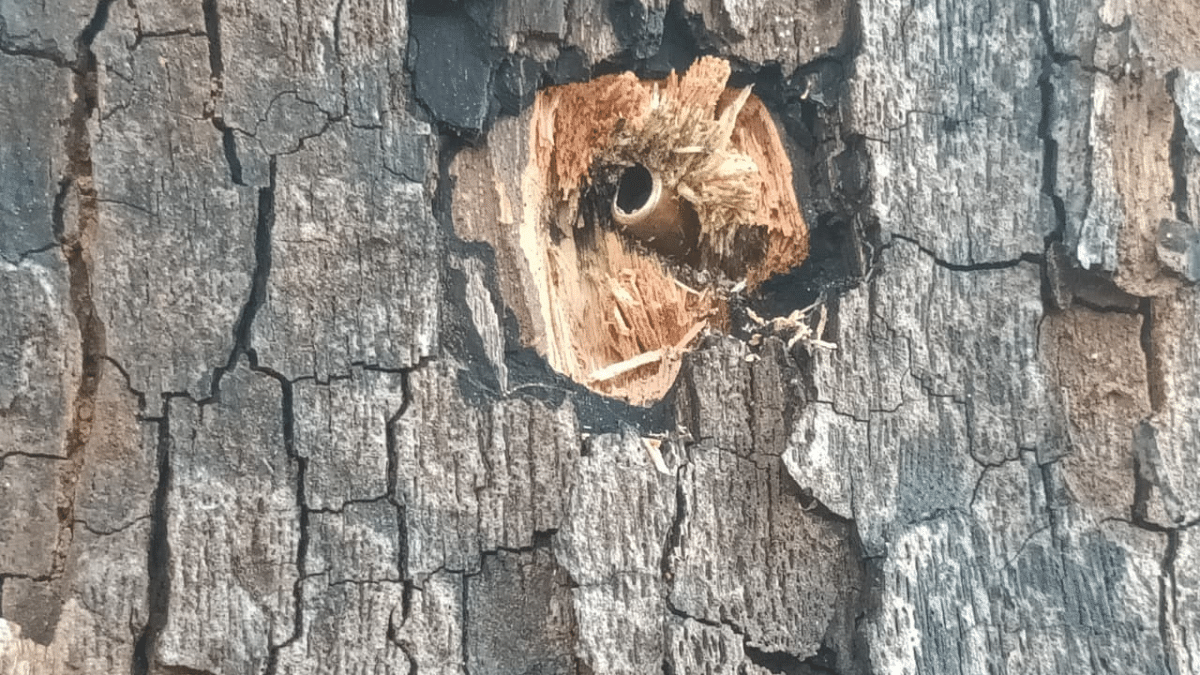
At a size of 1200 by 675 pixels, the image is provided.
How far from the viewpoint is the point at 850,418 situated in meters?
1.48

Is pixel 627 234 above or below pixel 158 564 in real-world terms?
above

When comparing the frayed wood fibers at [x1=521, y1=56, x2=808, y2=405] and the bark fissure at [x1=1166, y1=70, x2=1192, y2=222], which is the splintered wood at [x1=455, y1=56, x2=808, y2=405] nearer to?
the frayed wood fibers at [x1=521, y1=56, x2=808, y2=405]

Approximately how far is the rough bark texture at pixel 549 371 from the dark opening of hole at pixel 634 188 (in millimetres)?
182

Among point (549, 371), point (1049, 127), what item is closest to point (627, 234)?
point (549, 371)

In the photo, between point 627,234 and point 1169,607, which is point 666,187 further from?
point 1169,607

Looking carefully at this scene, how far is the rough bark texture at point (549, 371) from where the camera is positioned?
53.8 inches

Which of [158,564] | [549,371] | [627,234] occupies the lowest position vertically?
[158,564]

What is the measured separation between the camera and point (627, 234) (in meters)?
1.63

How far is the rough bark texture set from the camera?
1.37 m

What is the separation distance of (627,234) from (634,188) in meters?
0.08

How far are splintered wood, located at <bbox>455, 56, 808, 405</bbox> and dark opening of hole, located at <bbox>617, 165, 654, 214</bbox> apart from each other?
0.02m

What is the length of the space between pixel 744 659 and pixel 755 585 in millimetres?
112

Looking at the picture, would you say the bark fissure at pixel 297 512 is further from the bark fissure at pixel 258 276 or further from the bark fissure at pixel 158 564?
the bark fissure at pixel 158 564

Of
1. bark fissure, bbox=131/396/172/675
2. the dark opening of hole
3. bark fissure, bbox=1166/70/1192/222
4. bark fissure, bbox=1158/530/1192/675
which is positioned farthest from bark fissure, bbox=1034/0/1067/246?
bark fissure, bbox=131/396/172/675
